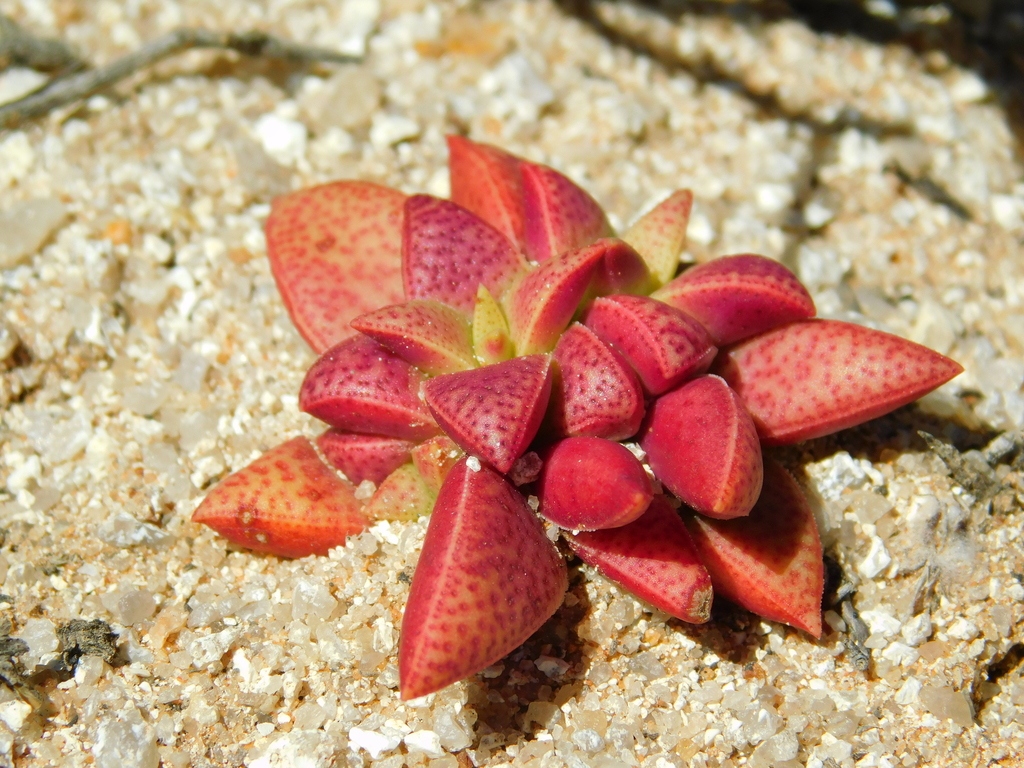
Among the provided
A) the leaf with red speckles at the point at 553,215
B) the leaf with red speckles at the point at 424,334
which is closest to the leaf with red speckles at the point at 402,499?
the leaf with red speckles at the point at 424,334

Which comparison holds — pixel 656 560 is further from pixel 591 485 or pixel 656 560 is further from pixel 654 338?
pixel 654 338

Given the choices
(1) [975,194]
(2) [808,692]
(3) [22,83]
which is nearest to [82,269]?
(3) [22,83]

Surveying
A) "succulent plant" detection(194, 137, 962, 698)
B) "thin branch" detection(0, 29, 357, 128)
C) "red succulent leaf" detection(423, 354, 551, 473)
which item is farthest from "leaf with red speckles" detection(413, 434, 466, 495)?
"thin branch" detection(0, 29, 357, 128)

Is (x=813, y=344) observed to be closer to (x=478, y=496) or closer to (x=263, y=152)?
(x=478, y=496)

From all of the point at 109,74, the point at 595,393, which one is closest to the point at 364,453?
the point at 595,393

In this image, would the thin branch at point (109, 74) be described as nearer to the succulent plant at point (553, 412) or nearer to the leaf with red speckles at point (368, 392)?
the succulent plant at point (553, 412)
